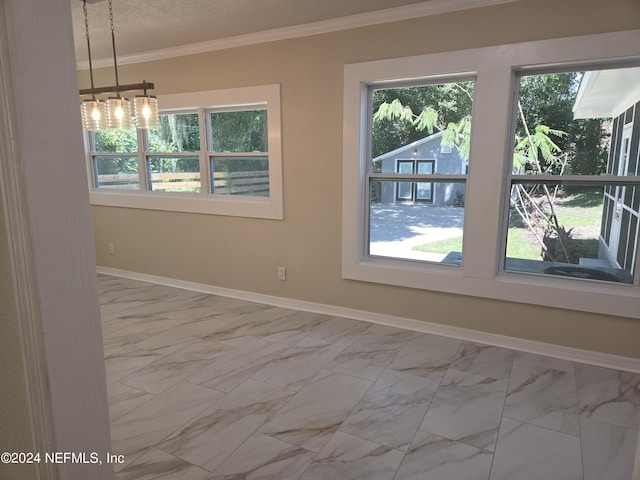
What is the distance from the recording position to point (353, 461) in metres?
1.99

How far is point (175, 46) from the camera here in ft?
13.4

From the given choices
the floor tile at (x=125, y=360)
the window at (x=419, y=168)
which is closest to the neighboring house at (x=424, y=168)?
the window at (x=419, y=168)

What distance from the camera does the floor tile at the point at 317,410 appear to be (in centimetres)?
218

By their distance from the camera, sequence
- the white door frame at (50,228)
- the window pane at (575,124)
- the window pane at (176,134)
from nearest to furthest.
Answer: the white door frame at (50,228) < the window pane at (575,124) < the window pane at (176,134)

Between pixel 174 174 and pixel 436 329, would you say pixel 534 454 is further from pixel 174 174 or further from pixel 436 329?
pixel 174 174

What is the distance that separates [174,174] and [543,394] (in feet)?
13.0

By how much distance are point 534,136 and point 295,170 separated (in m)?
1.93

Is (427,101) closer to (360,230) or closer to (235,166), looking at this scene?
(360,230)

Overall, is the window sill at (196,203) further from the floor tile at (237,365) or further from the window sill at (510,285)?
the floor tile at (237,365)

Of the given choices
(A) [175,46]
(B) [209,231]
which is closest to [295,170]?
(B) [209,231]

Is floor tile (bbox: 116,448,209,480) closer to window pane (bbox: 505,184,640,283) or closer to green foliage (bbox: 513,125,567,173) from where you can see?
window pane (bbox: 505,184,640,283)

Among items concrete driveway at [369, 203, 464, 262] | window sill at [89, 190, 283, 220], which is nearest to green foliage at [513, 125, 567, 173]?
concrete driveway at [369, 203, 464, 262]

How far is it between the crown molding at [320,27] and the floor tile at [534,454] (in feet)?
8.77

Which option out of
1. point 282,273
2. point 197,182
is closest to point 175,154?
point 197,182
